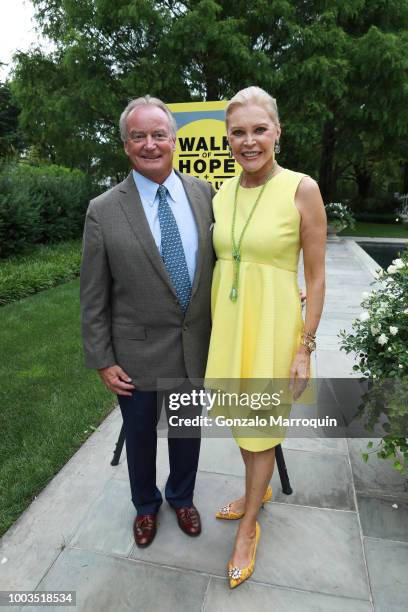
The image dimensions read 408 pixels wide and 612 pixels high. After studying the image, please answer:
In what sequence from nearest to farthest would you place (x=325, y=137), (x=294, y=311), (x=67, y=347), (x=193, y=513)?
1. (x=294, y=311)
2. (x=193, y=513)
3. (x=67, y=347)
4. (x=325, y=137)

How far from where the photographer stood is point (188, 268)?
1586mm

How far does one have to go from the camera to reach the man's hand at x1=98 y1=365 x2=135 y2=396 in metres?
1.66

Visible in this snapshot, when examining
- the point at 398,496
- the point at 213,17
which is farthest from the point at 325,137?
the point at 398,496

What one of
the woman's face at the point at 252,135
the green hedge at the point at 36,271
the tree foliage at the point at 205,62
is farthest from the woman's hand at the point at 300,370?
the tree foliage at the point at 205,62

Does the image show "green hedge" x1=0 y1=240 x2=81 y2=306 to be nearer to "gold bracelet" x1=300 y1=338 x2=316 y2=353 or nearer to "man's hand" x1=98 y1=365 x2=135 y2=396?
"man's hand" x1=98 y1=365 x2=135 y2=396

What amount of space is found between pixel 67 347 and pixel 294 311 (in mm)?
3310

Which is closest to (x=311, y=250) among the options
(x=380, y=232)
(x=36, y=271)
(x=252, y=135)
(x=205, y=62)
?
(x=252, y=135)

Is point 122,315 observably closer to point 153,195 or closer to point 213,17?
point 153,195

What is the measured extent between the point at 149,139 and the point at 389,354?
1.36 meters

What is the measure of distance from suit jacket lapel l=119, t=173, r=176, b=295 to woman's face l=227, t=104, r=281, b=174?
0.39 m

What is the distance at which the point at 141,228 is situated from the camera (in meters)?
1.50

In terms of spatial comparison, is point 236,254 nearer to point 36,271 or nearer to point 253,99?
point 253,99

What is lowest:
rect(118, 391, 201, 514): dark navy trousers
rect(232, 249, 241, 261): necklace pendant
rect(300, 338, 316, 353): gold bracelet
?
rect(118, 391, 201, 514): dark navy trousers

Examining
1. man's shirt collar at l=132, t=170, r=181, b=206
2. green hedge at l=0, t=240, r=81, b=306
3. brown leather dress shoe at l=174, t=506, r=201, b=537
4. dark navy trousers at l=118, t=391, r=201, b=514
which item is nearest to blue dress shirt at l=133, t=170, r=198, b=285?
man's shirt collar at l=132, t=170, r=181, b=206
